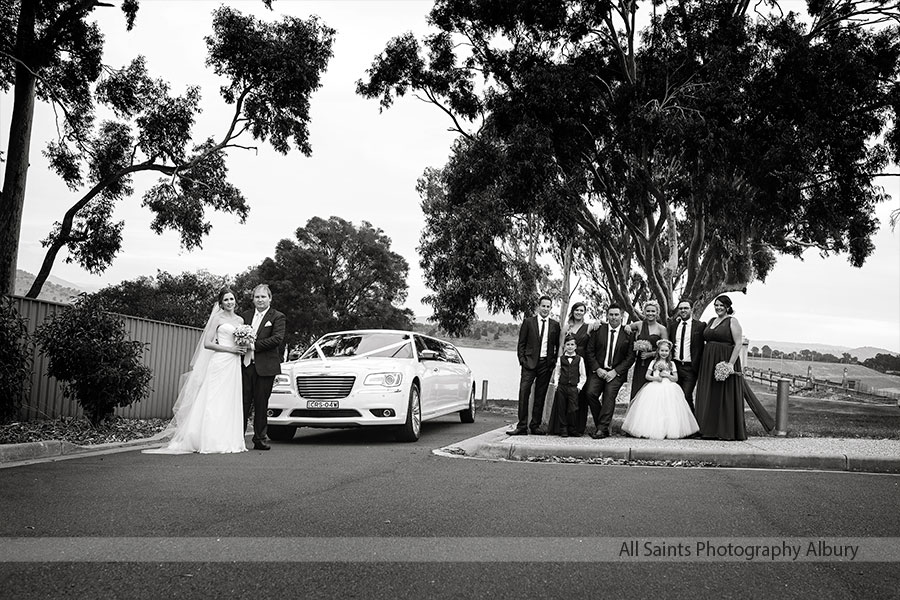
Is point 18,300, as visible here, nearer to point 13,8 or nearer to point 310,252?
point 13,8

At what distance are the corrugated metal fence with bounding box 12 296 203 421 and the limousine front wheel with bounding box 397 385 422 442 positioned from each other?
186 inches

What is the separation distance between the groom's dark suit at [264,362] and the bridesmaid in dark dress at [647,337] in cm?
507

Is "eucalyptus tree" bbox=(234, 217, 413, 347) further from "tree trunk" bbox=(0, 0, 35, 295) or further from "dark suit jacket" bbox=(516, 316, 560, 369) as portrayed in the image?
→ "dark suit jacket" bbox=(516, 316, 560, 369)

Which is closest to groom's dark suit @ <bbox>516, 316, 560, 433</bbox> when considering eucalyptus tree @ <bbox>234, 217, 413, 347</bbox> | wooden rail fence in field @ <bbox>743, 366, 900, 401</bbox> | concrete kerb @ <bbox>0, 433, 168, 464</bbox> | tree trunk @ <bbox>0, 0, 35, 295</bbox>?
concrete kerb @ <bbox>0, 433, 168, 464</bbox>

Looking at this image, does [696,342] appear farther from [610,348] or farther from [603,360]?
[603,360]

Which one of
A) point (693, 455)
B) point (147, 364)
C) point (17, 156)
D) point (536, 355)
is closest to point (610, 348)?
point (536, 355)

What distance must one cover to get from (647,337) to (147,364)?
373 inches

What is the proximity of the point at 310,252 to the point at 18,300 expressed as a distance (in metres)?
46.9

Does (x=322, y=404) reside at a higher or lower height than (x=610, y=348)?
lower

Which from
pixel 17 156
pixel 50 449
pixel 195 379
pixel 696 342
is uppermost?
pixel 17 156

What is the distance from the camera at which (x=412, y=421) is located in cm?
1119

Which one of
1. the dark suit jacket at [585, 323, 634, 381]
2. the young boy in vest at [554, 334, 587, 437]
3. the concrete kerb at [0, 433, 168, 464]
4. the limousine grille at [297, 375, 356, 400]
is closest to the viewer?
the concrete kerb at [0, 433, 168, 464]

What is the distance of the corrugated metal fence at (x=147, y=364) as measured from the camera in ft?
39.4

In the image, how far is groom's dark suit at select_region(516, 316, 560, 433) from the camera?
11273 mm
